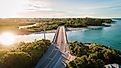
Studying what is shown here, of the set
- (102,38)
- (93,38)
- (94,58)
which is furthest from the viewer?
(93,38)

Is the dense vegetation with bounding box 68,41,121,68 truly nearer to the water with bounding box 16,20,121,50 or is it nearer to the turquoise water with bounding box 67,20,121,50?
the turquoise water with bounding box 67,20,121,50

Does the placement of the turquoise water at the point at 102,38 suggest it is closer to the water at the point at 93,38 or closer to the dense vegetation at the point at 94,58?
the water at the point at 93,38

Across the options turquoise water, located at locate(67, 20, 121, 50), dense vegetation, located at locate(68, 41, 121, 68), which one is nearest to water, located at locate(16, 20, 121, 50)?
turquoise water, located at locate(67, 20, 121, 50)

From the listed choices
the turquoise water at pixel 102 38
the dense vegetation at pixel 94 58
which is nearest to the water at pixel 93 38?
the turquoise water at pixel 102 38

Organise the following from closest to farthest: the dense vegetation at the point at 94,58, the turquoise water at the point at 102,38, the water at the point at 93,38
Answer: the dense vegetation at the point at 94,58
the turquoise water at the point at 102,38
the water at the point at 93,38

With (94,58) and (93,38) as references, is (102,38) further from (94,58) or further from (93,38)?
(94,58)

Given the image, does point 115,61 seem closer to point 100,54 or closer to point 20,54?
point 100,54

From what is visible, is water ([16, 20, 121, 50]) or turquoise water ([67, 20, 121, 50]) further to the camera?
water ([16, 20, 121, 50])

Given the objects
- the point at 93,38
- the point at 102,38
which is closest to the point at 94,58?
the point at 102,38

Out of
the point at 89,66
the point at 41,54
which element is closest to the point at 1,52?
the point at 41,54

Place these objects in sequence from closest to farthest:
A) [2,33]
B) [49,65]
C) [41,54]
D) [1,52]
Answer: [1,52] < [49,65] < [41,54] < [2,33]

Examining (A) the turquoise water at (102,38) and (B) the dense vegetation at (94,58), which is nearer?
(B) the dense vegetation at (94,58)
